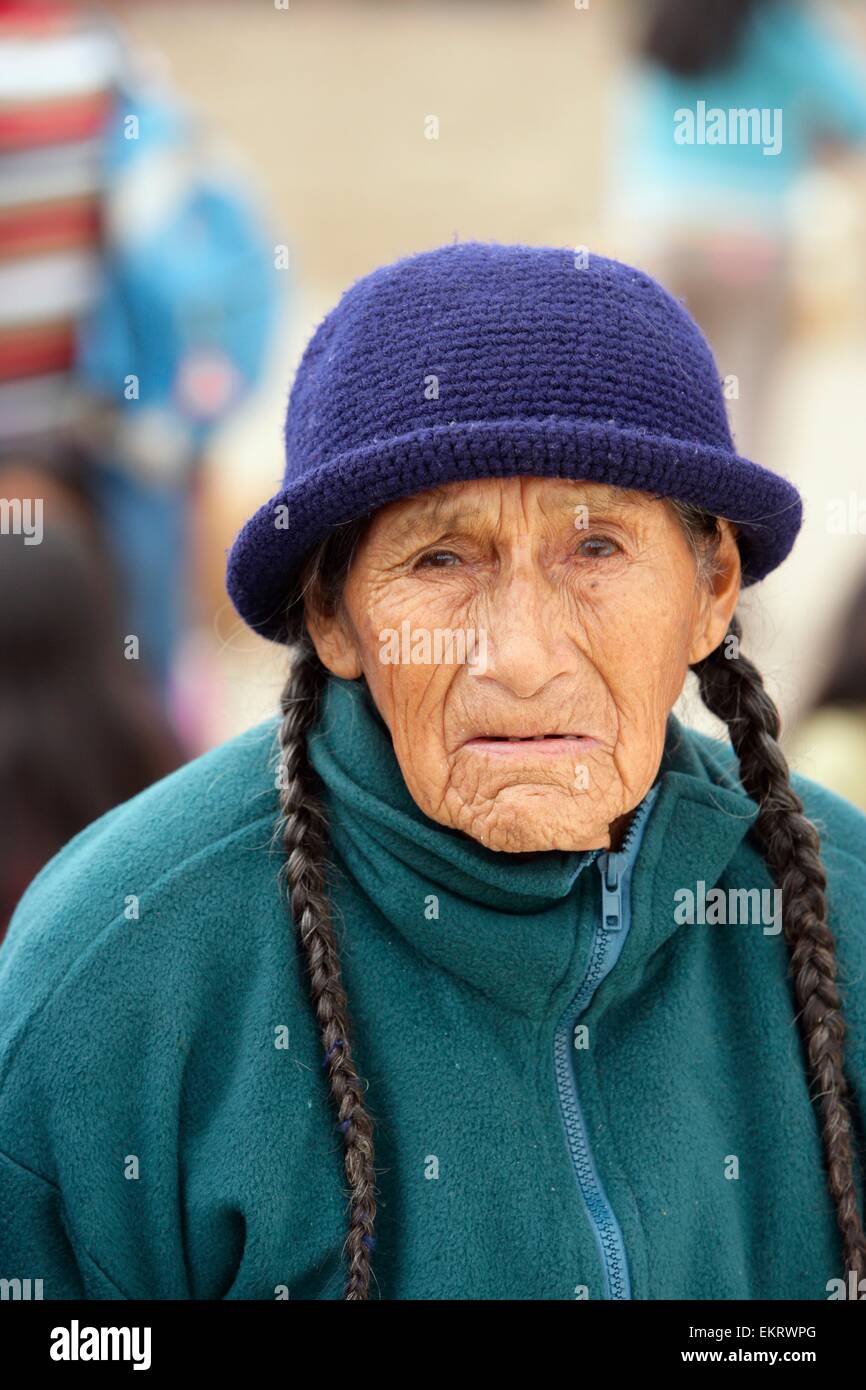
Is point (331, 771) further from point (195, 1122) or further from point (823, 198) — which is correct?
point (823, 198)

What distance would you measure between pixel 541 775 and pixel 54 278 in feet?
8.61

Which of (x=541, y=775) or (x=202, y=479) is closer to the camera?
(x=541, y=775)

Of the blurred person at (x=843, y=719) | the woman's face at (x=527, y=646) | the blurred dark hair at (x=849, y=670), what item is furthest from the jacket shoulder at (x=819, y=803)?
the blurred dark hair at (x=849, y=670)

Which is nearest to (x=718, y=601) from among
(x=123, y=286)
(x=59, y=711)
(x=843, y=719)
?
(x=843, y=719)

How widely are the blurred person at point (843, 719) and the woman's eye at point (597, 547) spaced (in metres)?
1.28

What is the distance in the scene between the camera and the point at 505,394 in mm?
1736

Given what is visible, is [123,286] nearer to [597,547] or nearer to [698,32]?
[698,32]

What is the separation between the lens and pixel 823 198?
8.56 meters

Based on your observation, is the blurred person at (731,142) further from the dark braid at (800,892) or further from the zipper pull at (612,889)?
the zipper pull at (612,889)

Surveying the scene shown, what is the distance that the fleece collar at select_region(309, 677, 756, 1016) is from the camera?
187 cm

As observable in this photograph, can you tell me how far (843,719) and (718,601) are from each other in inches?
53.7

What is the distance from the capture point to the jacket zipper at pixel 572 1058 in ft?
6.07
